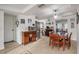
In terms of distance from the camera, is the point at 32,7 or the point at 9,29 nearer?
the point at 32,7

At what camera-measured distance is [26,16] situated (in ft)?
20.4

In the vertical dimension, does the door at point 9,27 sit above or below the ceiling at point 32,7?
below

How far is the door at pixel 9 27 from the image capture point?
588 cm

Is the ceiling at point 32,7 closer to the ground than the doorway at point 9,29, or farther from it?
farther from it

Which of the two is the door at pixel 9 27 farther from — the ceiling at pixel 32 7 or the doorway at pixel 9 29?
the ceiling at pixel 32 7

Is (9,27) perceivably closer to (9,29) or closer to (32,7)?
(9,29)

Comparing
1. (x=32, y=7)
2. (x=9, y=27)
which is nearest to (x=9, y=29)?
(x=9, y=27)

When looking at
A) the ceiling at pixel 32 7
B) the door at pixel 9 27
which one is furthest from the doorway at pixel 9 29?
the ceiling at pixel 32 7

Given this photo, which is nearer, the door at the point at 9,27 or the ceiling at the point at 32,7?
the ceiling at the point at 32,7

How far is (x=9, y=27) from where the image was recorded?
609 cm
